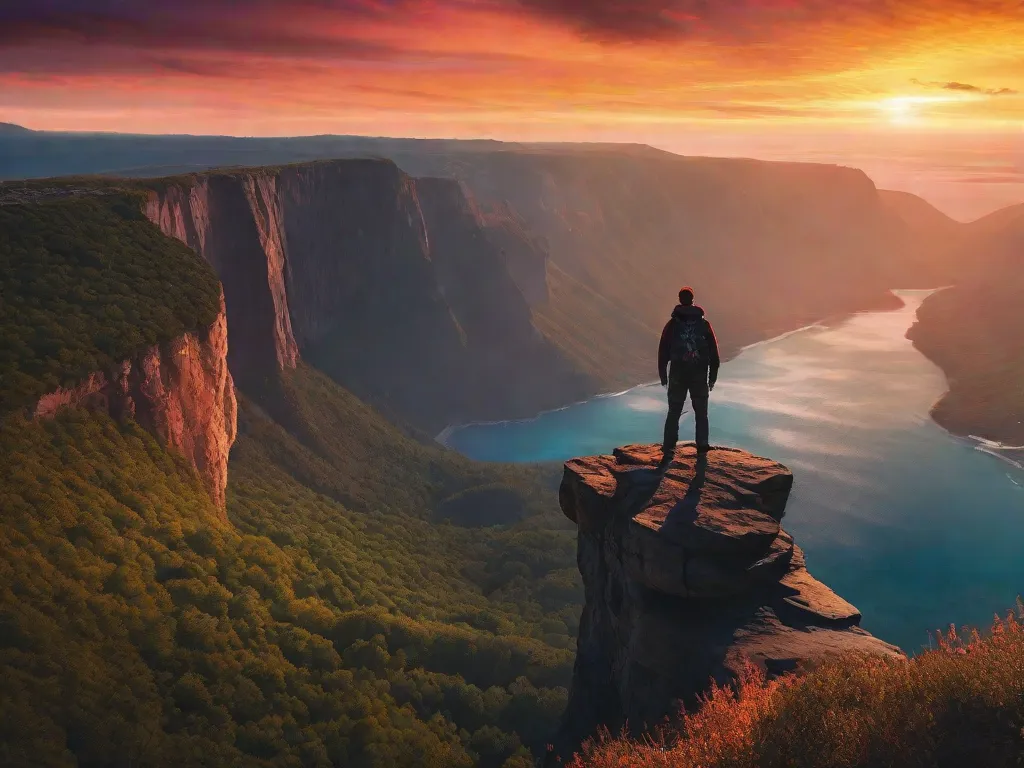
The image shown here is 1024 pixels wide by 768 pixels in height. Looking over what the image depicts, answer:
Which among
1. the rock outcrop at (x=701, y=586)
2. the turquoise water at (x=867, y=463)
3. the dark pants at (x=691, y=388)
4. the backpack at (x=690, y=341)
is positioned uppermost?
the backpack at (x=690, y=341)

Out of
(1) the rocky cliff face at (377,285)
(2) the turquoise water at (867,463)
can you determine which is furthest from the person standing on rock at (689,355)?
(1) the rocky cliff face at (377,285)

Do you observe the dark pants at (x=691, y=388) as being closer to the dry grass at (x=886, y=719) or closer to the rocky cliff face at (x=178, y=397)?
the dry grass at (x=886, y=719)

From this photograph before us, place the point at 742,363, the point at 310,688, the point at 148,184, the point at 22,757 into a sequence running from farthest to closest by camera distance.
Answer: the point at 742,363 < the point at 148,184 < the point at 310,688 < the point at 22,757

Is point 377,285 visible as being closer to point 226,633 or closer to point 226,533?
point 226,533

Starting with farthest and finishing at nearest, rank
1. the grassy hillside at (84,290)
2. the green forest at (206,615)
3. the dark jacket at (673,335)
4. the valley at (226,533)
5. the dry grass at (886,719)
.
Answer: the grassy hillside at (84,290) < the valley at (226,533) < the green forest at (206,615) < the dark jacket at (673,335) < the dry grass at (886,719)

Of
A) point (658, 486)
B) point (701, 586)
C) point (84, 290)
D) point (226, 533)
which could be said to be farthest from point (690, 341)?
point (84, 290)

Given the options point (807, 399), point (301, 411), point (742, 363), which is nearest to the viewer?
point (301, 411)

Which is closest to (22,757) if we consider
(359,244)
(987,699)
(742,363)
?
(987,699)

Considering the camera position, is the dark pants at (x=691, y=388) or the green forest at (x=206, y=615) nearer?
the dark pants at (x=691, y=388)

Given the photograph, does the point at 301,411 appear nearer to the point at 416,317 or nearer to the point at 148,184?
the point at 148,184
